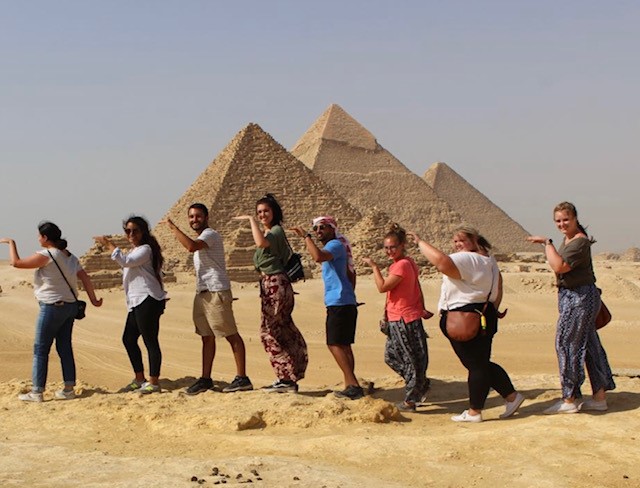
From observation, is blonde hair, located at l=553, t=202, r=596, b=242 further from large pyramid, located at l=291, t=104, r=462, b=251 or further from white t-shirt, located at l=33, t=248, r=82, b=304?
large pyramid, located at l=291, t=104, r=462, b=251

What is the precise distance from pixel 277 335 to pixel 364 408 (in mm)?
938

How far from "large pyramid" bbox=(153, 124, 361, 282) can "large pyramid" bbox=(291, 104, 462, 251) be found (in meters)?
21.6

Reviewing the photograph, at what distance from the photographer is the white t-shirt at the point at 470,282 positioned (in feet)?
16.1

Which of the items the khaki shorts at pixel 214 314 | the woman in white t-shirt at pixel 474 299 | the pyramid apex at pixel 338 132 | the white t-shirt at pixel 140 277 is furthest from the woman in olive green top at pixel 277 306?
the pyramid apex at pixel 338 132

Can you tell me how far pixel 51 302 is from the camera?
586cm

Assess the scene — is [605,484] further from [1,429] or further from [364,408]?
[1,429]

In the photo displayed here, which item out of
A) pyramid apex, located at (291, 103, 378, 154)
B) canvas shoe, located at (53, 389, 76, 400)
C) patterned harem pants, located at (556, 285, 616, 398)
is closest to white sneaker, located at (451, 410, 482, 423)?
patterned harem pants, located at (556, 285, 616, 398)

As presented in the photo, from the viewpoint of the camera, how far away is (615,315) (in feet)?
52.0

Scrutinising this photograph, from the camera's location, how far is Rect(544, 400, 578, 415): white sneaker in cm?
505

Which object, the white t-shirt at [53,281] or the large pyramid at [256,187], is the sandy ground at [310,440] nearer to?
the white t-shirt at [53,281]

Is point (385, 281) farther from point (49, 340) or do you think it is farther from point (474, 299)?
point (49, 340)

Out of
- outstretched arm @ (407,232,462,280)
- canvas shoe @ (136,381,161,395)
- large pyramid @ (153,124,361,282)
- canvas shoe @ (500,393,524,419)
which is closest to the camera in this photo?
outstretched arm @ (407,232,462,280)

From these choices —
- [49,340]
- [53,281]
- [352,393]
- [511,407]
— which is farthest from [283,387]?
[53,281]

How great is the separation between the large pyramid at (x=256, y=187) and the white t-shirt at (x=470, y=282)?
4850cm
